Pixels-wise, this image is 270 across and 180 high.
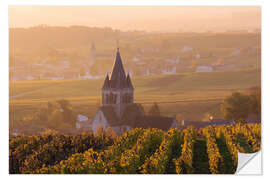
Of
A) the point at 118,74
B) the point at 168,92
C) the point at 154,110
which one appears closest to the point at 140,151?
the point at 154,110

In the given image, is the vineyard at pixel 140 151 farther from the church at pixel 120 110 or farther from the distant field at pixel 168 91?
the distant field at pixel 168 91

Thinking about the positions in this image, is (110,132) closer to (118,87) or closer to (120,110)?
(120,110)

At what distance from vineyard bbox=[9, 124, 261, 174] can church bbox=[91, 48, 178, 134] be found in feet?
1.77

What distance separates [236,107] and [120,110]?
125 inches

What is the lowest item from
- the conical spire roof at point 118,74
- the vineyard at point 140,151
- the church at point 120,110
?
the vineyard at point 140,151

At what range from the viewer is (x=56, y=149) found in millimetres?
8648

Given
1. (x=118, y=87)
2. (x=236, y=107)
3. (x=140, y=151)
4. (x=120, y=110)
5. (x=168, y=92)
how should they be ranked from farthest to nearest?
(x=120, y=110) < (x=118, y=87) < (x=168, y=92) < (x=236, y=107) < (x=140, y=151)

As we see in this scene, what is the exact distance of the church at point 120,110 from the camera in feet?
32.3

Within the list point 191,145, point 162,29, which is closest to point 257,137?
point 191,145

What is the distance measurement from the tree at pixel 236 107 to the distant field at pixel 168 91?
164 millimetres

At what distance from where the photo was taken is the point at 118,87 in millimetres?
9969

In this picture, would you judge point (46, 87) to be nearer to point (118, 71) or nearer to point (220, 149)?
point (118, 71)

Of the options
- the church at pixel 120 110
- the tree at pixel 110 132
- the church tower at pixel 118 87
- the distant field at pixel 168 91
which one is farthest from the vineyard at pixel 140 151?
the church tower at pixel 118 87
